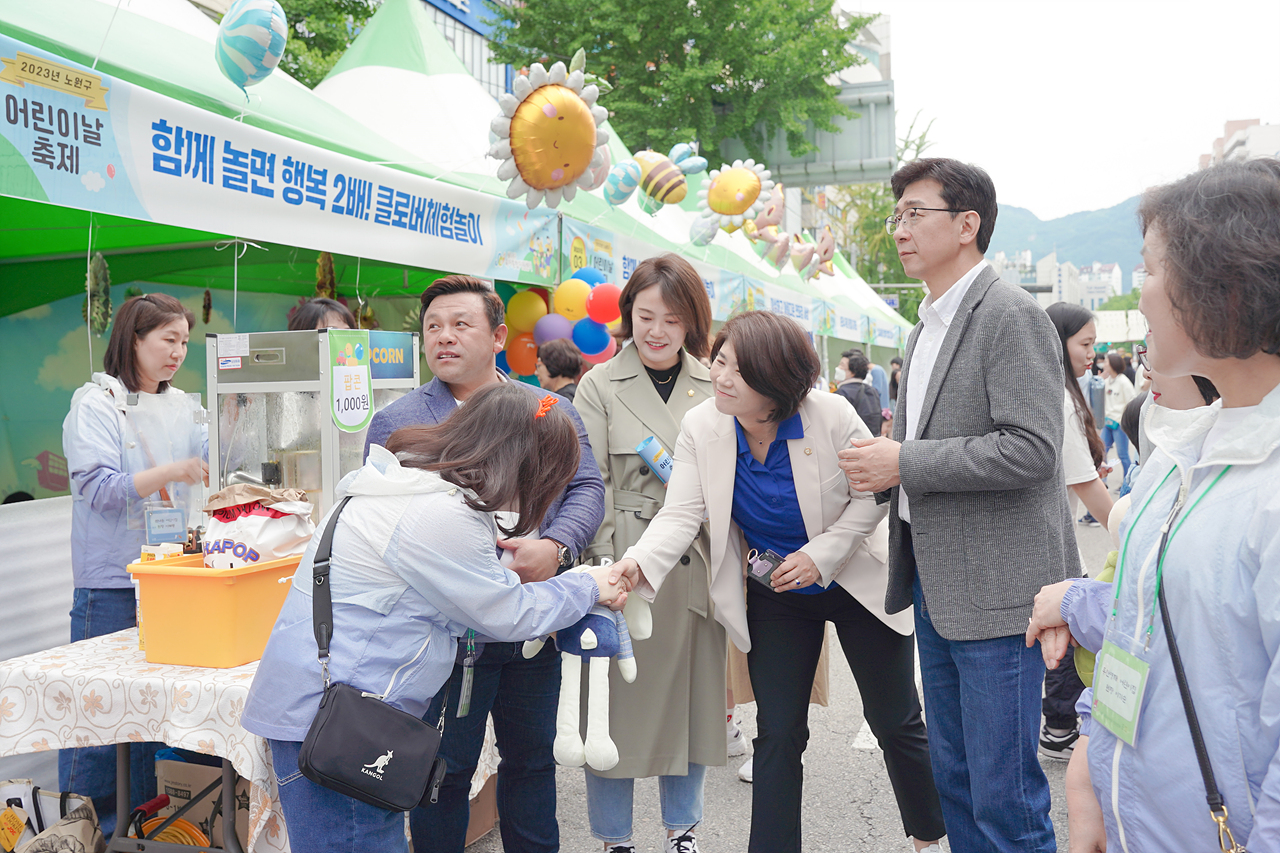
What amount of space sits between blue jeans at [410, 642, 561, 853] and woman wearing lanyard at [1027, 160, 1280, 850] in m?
1.43

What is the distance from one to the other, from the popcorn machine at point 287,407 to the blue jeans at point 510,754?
954mm

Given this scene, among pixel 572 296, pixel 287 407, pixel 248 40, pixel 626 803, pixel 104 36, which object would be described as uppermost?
pixel 248 40

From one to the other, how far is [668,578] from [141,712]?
57.4 inches

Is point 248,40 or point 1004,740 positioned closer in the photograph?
point 1004,740

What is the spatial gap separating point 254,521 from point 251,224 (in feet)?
4.59

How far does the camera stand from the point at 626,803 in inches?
103

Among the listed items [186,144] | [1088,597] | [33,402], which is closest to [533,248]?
[186,144]

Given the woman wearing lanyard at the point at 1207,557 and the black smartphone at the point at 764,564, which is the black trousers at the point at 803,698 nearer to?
the black smartphone at the point at 764,564

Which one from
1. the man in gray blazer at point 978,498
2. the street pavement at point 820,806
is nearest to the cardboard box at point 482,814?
the street pavement at point 820,806

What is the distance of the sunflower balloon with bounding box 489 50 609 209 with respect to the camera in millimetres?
4141

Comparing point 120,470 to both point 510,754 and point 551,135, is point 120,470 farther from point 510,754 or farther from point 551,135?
point 551,135

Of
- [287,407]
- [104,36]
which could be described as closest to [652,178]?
[104,36]

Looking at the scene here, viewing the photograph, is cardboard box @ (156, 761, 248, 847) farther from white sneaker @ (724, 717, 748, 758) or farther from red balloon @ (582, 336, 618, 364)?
red balloon @ (582, 336, 618, 364)

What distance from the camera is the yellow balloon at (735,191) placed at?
23.1 ft
